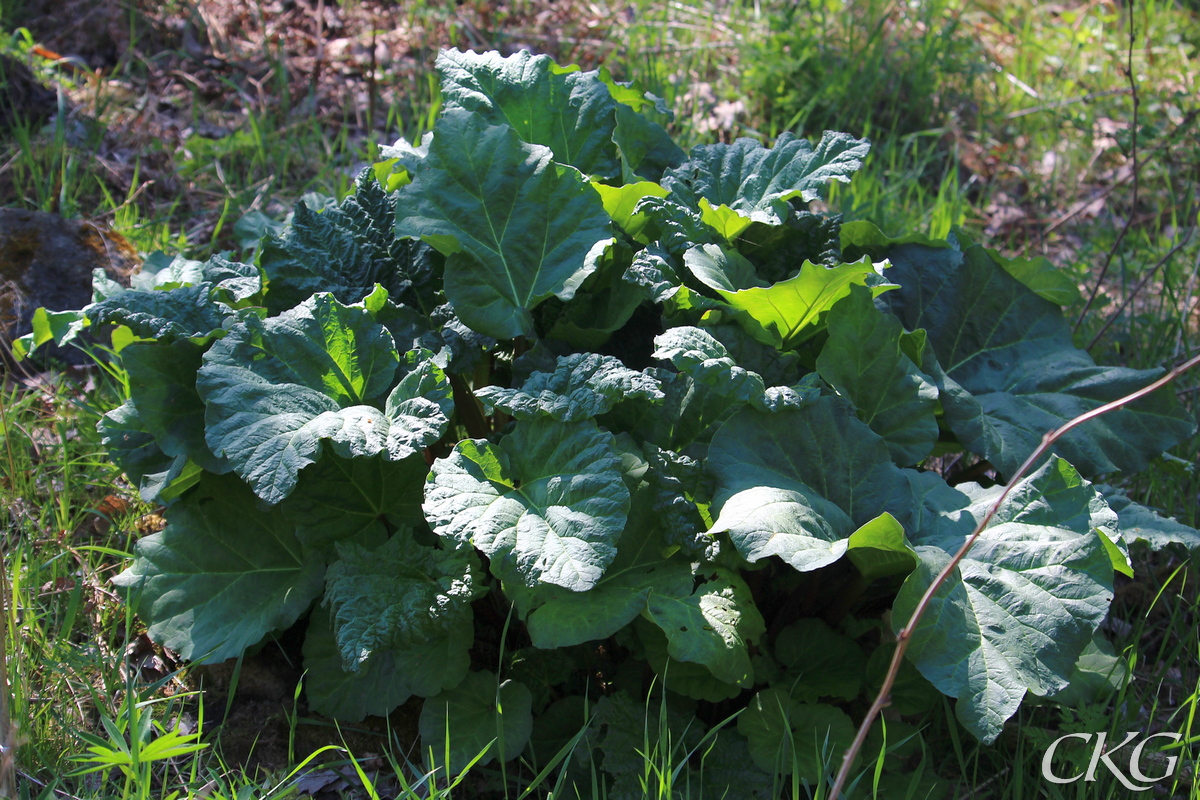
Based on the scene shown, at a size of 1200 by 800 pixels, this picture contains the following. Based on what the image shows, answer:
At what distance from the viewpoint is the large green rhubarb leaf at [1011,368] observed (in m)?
2.09

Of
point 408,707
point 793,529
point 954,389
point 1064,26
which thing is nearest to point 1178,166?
point 1064,26

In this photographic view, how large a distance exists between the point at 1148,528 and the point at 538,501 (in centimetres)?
127

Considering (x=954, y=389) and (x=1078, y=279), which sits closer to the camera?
(x=954, y=389)

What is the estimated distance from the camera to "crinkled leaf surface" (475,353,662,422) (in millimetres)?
1745

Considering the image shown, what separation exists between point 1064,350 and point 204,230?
9.58ft

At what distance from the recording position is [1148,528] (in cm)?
194

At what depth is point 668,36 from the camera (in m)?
4.64

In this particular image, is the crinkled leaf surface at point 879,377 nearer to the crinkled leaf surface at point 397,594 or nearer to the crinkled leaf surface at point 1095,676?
the crinkled leaf surface at point 1095,676

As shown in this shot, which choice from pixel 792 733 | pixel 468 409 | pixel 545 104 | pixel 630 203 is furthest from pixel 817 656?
pixel 545 104

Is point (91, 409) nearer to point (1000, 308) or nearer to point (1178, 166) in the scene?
point (1000, 308)

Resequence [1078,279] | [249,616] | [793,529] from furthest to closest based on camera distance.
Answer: [1078,279] < [249,616] < [793,529]

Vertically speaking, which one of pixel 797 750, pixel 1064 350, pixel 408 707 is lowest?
pixel 408 707

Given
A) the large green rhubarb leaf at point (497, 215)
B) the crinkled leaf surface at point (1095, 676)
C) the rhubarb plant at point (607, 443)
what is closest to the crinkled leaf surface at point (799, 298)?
the rhubarb plant at point (607, 443)

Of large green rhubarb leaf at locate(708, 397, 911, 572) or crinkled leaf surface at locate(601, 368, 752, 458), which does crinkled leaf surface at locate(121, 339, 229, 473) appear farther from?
large green rhubarb leaf at locate(708, 397, 911, 572)
